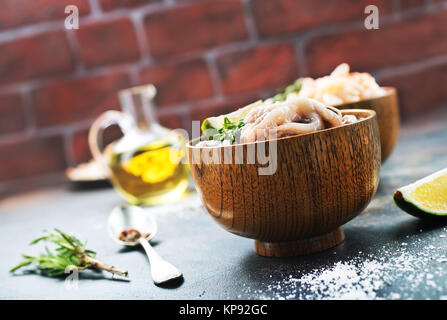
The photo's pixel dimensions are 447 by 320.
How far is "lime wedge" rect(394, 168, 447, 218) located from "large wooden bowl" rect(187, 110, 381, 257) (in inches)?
2.9

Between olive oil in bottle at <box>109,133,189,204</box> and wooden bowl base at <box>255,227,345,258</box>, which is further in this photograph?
olive oil in bottle at <box>109,133,189,204</box>

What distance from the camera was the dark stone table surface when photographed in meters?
0.58

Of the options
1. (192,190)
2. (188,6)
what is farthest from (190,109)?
(192,190)

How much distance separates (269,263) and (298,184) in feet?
0.41

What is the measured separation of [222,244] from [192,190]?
1.56 feet

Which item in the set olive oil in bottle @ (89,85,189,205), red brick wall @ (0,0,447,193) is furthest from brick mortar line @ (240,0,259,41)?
olive oil in bottle @ (89,85,189,205)

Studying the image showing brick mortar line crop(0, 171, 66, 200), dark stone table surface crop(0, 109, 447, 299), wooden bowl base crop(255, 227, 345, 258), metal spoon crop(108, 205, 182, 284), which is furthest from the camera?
brick mortar line crop(0, 171, 66, 200)

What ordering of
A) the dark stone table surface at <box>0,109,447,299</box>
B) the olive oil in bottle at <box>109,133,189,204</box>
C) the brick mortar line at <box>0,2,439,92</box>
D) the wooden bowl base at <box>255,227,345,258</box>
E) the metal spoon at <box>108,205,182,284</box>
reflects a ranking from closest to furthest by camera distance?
the dark stone table surface at <box>0,109,447,299</box> → the wooden bowl base at <box>255,227,345,258</box> → the metal spoon at <box>108,205,182,284</box> → the olive oil in bottle at <box>109,133,189,204</box> → the brick mortar line at <box>0,2,439,92</box>

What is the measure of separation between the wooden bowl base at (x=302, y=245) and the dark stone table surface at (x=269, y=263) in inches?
0.4

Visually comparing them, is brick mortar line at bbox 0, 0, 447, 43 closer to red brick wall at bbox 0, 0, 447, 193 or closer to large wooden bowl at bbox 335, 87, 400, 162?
red brick wall at bbox 0, 0, 447, 193

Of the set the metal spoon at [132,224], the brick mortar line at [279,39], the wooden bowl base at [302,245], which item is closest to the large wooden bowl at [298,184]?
the wooden bowl base at [302,245]
